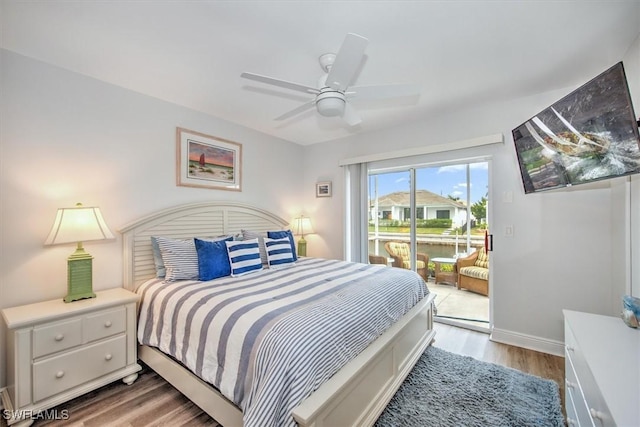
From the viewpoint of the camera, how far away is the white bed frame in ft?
4.42

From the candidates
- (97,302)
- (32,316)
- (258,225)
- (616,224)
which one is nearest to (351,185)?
(258,225)

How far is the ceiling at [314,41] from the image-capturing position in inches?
61.8

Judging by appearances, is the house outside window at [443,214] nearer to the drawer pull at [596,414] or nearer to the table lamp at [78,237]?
the drawer pull at [596,414]

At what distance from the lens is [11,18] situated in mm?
1651

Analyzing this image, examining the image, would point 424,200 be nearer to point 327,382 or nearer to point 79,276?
point 327,382

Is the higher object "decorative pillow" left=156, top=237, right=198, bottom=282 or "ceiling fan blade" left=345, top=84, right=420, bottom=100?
"ceiling fan blade" left=345, top=84, right=420, bottom=100

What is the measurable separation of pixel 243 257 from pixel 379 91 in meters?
1.91

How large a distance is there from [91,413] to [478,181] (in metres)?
4.19

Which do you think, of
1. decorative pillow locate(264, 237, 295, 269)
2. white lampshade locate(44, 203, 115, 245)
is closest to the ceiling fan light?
decorative pillow locate(264, 237, 295, 269)

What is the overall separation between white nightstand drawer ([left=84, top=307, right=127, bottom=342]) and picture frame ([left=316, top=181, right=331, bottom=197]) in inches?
116

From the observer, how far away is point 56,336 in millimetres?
1791

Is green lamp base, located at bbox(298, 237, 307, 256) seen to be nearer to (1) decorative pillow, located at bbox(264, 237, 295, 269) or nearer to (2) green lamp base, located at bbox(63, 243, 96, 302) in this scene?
(1) decorative pillow, located at bbox(264, 237, 295, 269)

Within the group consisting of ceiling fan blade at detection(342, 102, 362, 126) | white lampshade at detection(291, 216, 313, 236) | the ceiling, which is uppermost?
the ceiling

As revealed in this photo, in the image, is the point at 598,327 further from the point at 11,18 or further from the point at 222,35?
the point at 11,18
